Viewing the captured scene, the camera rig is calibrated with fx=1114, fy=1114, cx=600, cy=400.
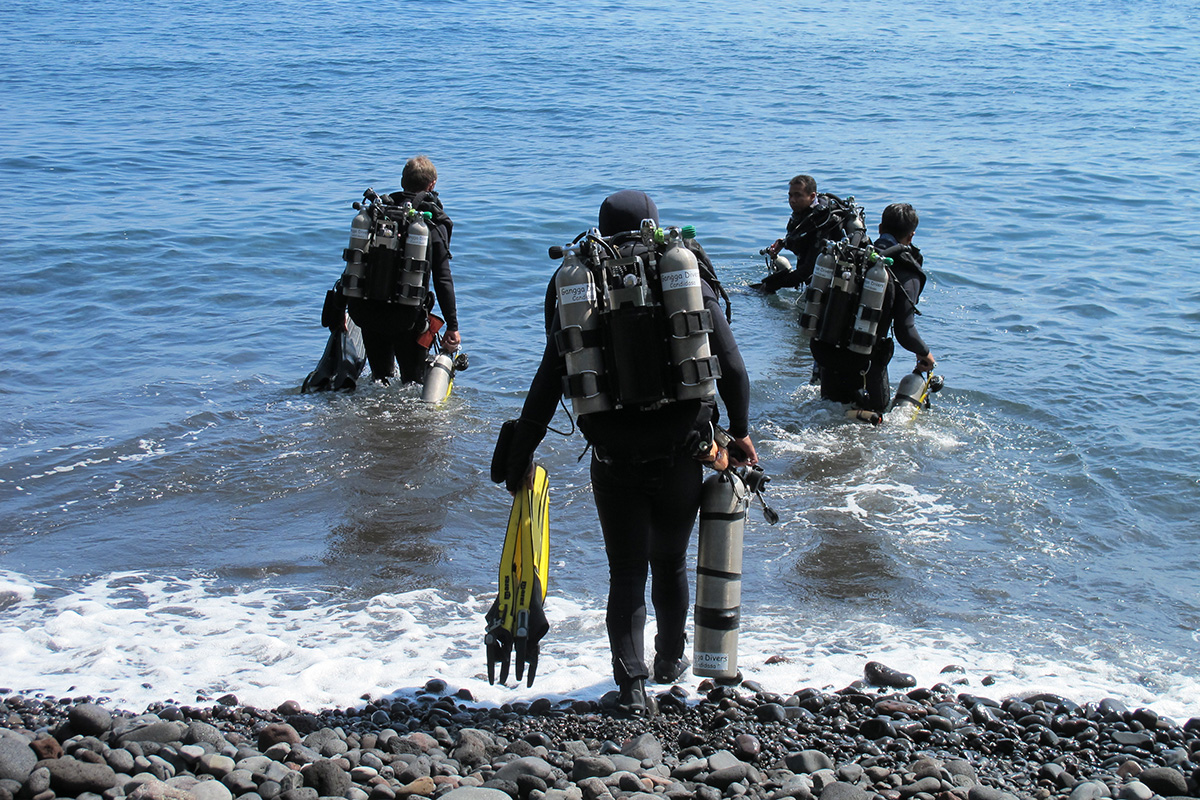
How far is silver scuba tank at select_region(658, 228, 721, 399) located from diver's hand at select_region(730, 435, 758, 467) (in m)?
0.43

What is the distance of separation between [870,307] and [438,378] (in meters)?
3.14

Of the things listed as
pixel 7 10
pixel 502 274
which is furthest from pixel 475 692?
pixel 7 10

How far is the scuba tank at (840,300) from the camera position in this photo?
7.40 metres

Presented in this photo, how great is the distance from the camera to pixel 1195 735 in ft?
14.1

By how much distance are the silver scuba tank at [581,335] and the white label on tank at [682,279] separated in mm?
271

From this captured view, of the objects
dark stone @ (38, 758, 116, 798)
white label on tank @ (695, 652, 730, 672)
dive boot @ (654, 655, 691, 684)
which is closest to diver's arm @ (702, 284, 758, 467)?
white label on tank @ (695, 652, 730, 672)

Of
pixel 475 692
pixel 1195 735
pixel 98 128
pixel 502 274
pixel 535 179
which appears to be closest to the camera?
pixel 1195 735

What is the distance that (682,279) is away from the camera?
12.8 feet

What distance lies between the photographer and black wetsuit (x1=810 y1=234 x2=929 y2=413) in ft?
24.0

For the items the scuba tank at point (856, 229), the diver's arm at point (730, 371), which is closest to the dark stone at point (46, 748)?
the diver's arm at point (730, 371)

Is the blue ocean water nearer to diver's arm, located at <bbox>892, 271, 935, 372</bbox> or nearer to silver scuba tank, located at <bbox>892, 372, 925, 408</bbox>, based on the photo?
silver scuba tank, located at <bbox>892, 372, 925, 408</bbox>

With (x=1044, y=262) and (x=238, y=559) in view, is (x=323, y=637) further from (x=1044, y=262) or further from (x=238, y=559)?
(x=1044, y=262)

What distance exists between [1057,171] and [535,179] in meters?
8.78

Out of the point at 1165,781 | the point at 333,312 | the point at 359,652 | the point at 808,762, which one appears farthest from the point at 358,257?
the point at 1165,781
